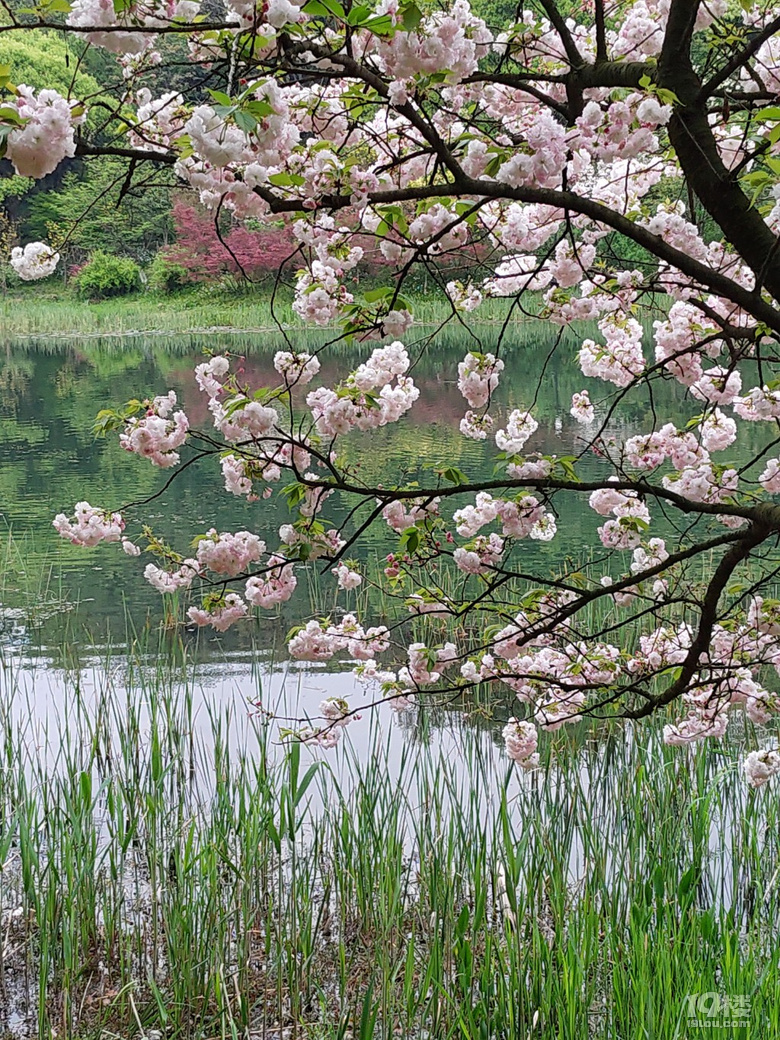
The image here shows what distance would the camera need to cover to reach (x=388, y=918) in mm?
2600

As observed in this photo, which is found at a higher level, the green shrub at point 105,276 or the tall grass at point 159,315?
the green shrub at point 105,276

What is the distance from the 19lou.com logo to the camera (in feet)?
6.56

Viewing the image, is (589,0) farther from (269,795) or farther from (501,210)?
(269,795)

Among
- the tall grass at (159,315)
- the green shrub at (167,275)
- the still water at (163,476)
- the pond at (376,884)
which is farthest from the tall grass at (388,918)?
the green shrub at (167,275)

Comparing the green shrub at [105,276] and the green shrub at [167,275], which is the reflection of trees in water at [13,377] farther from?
the green shrub at [167,275]

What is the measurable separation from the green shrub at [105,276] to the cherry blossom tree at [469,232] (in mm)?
25710

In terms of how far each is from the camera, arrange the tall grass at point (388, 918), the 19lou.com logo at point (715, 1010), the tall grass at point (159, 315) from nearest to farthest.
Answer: the 19lou.com logo at point (715, 1010) → the tall grass at point (388, 918) → the tall grass at point (159, 315)

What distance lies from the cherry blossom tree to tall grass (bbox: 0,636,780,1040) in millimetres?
340

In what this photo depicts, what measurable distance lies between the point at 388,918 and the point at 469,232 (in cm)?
167

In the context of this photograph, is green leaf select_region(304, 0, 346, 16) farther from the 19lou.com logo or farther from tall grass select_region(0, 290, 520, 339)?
tall grass select_region(0, 290, 520, 339)

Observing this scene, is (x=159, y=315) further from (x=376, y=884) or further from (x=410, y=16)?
(x=410, y=16)

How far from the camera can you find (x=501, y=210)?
110 inches

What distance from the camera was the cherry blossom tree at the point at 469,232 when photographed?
5.62 feet

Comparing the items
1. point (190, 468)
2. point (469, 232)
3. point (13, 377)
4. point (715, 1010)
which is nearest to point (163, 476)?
point (190, 468)
